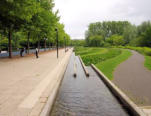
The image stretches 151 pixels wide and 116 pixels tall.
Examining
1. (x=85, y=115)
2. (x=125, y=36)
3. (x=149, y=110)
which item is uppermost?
(x=125, y=36)

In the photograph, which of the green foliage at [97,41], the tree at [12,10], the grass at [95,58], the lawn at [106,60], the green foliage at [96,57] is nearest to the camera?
the lawn at [106,60]

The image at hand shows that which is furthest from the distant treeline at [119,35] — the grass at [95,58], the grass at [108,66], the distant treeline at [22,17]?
the grass at [108,66]

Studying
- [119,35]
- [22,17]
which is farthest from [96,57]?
[119,35]

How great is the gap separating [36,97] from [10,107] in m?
1.09

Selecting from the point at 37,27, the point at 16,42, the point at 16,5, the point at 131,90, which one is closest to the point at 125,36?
the point at 16,42

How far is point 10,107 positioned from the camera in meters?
4.59

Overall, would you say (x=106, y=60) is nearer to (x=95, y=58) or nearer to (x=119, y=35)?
(x=95, y=58)

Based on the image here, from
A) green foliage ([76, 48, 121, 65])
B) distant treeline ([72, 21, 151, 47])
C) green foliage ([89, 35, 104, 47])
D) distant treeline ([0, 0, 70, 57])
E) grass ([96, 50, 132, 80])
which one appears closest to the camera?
grass ([96, 50, 132, 80])

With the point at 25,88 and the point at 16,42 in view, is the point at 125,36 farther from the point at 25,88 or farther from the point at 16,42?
the point at 25,88

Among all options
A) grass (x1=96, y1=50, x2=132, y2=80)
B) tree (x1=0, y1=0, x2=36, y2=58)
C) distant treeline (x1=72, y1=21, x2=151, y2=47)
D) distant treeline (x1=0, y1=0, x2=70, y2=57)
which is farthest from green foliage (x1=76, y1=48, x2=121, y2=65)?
distant treeline (x1=72, y1=21, x2=151, y2=47)

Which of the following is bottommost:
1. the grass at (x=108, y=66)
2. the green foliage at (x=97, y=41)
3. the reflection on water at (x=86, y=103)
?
the reflection on water at (x=86, y=103)

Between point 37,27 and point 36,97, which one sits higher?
point 37,27

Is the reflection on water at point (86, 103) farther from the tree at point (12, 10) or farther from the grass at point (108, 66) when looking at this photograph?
the tree at point (12, 10)

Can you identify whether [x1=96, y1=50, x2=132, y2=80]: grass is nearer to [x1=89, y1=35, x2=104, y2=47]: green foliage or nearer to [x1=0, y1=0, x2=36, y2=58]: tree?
[x1=0, y1=0, x2=36, y2=58]: tree
